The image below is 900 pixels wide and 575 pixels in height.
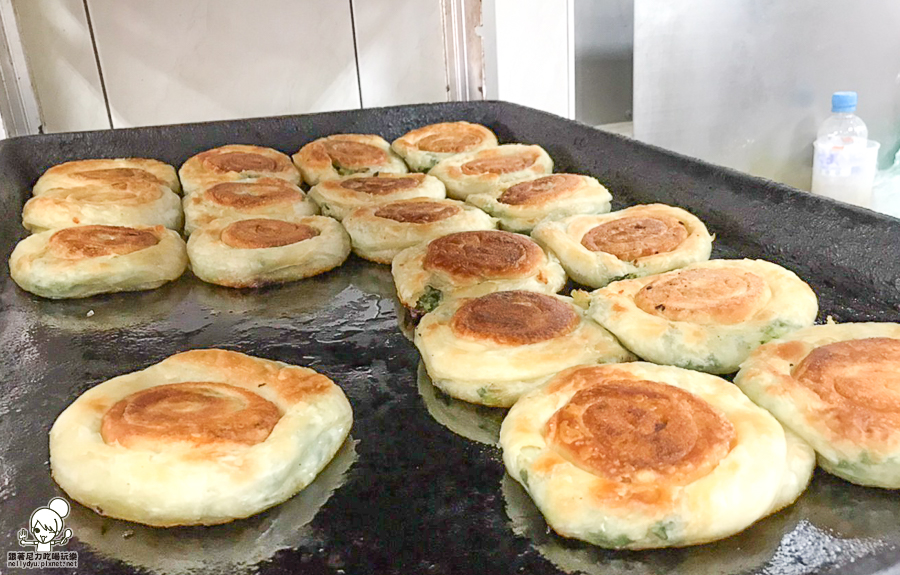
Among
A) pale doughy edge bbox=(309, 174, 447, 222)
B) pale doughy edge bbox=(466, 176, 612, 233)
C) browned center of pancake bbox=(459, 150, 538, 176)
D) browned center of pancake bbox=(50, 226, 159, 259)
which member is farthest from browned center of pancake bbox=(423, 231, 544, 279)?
browned center of pancake bbox=(50, 226, 159, 259)

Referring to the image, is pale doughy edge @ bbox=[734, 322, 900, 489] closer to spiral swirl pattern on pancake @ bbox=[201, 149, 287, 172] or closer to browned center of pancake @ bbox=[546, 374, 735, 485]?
browned center of pancake @ bbox=[546, 374, 735, 485]

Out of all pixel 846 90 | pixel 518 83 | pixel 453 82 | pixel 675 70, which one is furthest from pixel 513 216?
pixel 846 90

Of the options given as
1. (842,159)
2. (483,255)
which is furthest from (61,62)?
(842,159)

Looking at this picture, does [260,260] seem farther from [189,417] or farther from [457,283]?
[189,417]

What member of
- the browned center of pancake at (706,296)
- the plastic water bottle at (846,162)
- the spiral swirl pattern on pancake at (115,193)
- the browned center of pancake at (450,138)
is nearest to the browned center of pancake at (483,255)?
the browned center of pancake at (706,296)

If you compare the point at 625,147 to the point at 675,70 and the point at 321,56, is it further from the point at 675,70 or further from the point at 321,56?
the point at 321,56

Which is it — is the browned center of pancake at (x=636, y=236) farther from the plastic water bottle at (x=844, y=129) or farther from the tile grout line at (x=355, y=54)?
the plastic water bottle at (x=844, y=129)

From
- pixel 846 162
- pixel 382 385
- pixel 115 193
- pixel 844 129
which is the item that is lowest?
pixel 846 162
